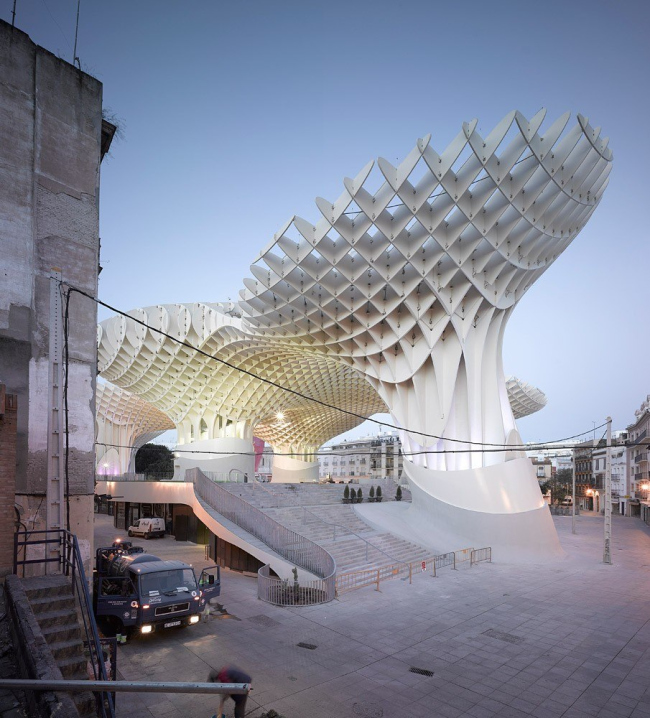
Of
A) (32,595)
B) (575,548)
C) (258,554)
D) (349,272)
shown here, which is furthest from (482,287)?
(32,595)

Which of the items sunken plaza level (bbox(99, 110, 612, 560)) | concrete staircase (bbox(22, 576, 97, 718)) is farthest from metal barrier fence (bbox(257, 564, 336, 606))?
concrete staircase (bbox(22, 576, 97, 718))

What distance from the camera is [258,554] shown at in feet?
59.5

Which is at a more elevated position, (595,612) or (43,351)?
(43,351)

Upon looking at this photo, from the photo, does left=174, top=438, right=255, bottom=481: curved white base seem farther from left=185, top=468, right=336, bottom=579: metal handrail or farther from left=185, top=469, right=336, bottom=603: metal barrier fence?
left=185, top=469, right=336, bottom=603: metal barrier fence

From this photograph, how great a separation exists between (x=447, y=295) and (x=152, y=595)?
20566 mm

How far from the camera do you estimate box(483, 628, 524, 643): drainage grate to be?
11.4 metres

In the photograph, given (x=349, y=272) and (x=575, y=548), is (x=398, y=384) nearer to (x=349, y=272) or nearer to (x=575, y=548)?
(x=349, y=272)

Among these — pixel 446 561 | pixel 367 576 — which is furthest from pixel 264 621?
pixel 446 561

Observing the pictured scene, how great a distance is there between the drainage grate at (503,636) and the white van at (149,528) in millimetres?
23965

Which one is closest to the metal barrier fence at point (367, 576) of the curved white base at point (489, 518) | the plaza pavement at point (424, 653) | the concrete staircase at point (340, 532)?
the plaza pavement at point (424, 653)

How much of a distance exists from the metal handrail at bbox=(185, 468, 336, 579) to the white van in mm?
9009

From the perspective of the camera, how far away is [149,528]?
30.3 metres

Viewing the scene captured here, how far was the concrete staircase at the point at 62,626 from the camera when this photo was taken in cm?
562

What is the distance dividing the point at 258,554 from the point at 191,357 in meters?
25.1
